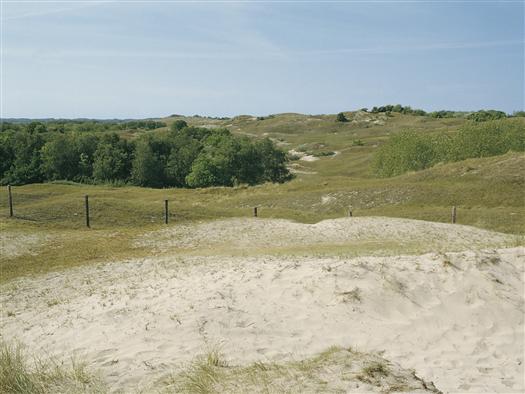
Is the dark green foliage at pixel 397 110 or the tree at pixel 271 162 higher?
the dark green foliage at pixel 397 110

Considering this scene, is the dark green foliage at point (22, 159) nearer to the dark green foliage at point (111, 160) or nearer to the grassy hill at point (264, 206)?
the dark green foliage at point (111, 160)

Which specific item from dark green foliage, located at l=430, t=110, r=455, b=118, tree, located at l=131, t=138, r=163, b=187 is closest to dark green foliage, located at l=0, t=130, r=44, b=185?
tree, located at l=131, t=138, r=163, b=187

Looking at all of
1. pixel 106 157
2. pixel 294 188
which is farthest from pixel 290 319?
pixel 106 157

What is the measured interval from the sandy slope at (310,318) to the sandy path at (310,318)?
0.10 ft

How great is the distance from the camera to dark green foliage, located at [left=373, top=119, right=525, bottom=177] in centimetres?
6356

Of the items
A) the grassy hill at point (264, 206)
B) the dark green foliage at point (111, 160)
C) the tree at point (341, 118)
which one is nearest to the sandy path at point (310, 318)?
the grassy hill at point (264, 206)

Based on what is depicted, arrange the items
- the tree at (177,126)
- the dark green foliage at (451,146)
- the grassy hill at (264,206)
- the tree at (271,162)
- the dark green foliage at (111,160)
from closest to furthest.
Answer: the grassy hill at (264,206), the dark green foliage at (451,146), the tree at (271,162), the dark green foliage at (111,160), the tree at (177,126)

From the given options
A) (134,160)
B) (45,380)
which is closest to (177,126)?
(134,160)

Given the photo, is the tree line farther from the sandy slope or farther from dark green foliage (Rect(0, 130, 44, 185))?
the sandy slope

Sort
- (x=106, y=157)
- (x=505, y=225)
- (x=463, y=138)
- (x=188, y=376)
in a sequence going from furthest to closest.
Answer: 1. (x=106, y=157)
2. (x=463, y=138)
3. (x=505, y=225)
4. (x=188, y=376)

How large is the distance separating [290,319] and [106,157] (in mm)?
89429

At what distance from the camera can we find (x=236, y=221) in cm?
3388

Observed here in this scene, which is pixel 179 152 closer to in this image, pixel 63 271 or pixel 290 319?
pixel 63 271

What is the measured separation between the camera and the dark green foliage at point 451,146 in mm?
63562
